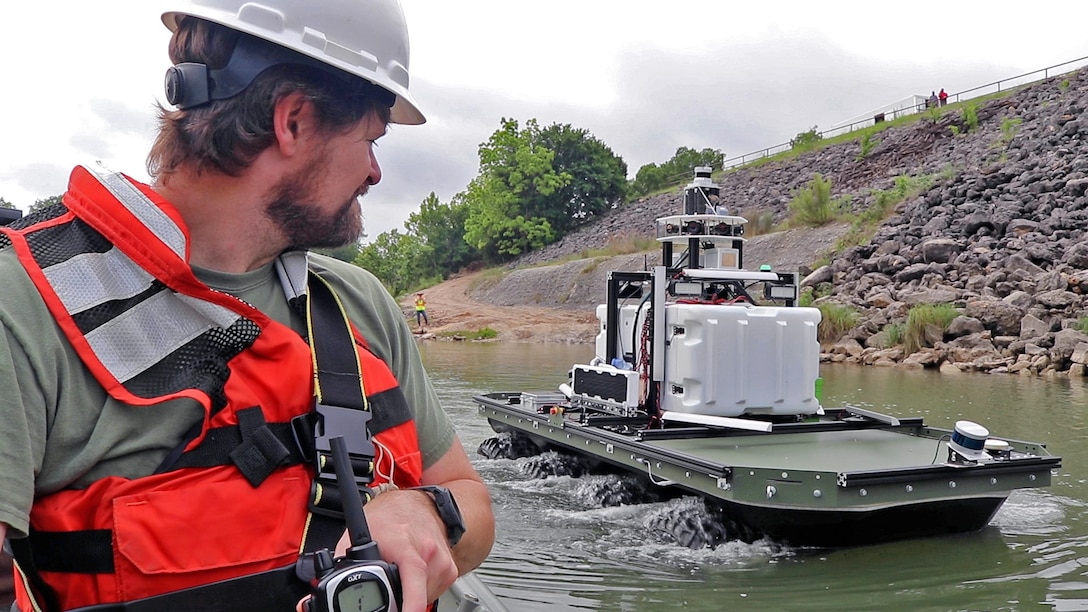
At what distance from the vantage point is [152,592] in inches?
54.8

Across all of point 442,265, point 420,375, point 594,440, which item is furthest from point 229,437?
point 442,265

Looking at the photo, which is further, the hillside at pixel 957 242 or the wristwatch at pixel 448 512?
the hillside at pixel 957 242

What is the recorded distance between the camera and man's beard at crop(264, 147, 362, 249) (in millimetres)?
1660

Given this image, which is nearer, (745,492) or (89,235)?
(89,235)

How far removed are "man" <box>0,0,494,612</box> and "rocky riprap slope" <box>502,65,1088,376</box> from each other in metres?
16.4

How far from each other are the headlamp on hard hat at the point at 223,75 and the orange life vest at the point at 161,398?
0.19m

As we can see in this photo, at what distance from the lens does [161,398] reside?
1416 mm

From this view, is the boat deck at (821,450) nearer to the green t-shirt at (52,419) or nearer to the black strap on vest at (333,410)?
the black strap on vest at (333,410)

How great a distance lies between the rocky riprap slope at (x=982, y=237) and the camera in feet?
58.6

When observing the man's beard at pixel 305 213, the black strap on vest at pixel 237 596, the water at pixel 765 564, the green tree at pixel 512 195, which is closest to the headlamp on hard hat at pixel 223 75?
the man's beard at pixel 305 213

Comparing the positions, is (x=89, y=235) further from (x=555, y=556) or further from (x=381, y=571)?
(x=555, y=556)

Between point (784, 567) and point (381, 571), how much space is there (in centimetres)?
497

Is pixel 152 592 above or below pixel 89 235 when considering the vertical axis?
below

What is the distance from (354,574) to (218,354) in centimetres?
44
